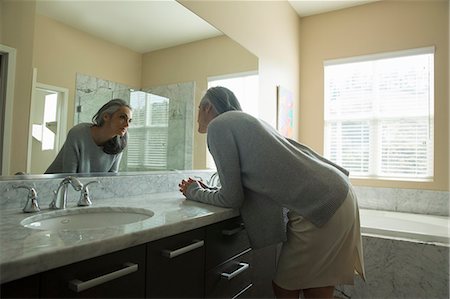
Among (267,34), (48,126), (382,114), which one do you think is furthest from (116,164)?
(382,114)

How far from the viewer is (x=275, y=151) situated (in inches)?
45.6

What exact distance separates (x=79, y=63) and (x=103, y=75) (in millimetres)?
132

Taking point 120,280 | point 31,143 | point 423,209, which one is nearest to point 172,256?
point 120,280

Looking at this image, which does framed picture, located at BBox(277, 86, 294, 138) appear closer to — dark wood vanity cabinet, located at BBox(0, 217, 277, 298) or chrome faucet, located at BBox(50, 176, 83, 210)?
dark wood vanity cabinet, located at BBox(0, 217, 277, 298)

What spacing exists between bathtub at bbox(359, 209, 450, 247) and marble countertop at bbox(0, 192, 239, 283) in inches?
64.5

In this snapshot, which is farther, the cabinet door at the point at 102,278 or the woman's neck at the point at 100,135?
the woman's neck at the point at 100,135

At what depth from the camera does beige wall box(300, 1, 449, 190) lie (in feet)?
9.30

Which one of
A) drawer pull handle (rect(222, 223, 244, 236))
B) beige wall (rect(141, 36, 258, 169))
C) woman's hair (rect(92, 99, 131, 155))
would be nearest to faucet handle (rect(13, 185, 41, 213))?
woman's hair (rect(92, 99, 131, 155))

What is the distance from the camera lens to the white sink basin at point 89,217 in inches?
38.8

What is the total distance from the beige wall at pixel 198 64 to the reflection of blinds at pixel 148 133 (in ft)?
0.34

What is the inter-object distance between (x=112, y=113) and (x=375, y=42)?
2.91m

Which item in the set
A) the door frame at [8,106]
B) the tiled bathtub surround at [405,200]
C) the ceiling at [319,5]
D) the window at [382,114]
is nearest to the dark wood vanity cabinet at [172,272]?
the door frame at [8,106]

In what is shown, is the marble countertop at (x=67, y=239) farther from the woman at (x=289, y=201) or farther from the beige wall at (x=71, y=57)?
the beige wall at (x=71, y=57)

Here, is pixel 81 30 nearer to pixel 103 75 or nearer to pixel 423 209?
pixel 103 75
